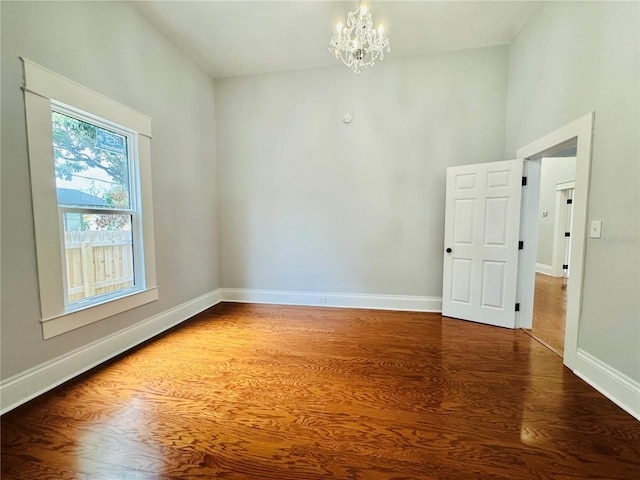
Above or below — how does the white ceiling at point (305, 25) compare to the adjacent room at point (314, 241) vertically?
above

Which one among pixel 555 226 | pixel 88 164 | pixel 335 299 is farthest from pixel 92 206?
pixel 555 226

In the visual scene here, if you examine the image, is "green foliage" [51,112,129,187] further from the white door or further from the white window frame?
the white door

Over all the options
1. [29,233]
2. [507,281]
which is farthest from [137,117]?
[507,281]

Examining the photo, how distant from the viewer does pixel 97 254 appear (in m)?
2.42

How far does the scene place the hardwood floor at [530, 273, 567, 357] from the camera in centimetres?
278

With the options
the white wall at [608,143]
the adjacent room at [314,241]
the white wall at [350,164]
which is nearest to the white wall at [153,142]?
the adjacent room at [314,241]

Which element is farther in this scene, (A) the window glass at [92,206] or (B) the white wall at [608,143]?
(A) the window glass at [92,206]

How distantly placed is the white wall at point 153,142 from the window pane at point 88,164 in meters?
0.28

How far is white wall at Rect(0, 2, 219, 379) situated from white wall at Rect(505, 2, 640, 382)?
403 cm

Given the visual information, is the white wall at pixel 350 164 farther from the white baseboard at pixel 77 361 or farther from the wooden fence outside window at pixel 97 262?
the wooden fence outside window at pixel 97 262

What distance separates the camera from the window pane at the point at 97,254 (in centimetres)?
219

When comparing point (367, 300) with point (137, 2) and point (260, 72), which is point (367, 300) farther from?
point (137, 2)

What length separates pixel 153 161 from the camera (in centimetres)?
291

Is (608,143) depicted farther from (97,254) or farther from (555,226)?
(555,226)
